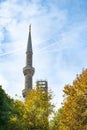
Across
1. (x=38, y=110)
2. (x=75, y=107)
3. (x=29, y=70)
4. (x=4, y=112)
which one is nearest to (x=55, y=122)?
(x=38, y=110)

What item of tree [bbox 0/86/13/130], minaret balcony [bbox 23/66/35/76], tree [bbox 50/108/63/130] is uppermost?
minaret balcony [bbox 23/66/35/76]

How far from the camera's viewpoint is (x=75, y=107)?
51.2 meters

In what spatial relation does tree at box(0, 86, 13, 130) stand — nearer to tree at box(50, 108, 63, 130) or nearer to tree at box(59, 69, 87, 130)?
tree at box(59, 69, 87, 130)

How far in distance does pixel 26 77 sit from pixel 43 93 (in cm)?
3059

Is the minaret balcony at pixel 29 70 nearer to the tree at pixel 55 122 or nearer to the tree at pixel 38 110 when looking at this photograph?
the tree at pixel 38 110

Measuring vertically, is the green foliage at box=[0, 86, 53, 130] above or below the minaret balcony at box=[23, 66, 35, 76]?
below

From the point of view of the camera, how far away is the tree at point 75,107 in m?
50.8

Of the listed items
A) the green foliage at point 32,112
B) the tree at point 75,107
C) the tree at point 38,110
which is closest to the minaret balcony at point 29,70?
the green foliage at point 32,112

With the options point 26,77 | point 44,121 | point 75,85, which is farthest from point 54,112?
point 26,77

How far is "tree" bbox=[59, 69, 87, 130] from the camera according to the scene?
50.8m

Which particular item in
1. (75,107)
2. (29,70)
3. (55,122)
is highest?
(29,70)

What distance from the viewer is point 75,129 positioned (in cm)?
5081

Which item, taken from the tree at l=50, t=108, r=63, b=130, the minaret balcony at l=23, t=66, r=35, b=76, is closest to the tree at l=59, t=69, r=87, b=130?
the tree at l=50, t=108, r=63, b=130

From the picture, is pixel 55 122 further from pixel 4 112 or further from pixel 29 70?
pixel 29 70
